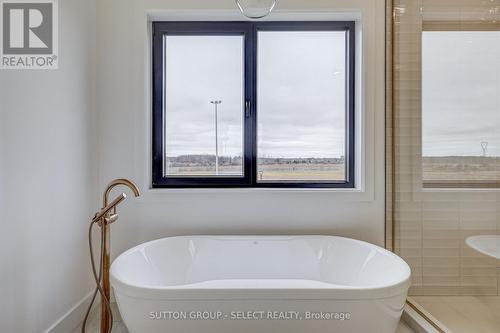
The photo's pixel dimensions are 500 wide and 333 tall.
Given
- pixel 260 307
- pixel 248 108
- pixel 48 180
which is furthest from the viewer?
pixel 248 108

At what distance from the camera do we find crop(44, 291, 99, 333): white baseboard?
1.67 metres

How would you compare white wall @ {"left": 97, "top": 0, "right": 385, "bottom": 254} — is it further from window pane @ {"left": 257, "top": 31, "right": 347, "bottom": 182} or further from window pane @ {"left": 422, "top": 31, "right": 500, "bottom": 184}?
window pane @ {"left": 422, "top": 31, "right": 500, "bottom": 184}

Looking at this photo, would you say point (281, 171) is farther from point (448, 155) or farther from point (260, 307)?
point (260, 307)

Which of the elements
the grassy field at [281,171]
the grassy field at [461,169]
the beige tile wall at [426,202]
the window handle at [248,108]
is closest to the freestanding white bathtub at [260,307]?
the beige tile wall at [426,202]

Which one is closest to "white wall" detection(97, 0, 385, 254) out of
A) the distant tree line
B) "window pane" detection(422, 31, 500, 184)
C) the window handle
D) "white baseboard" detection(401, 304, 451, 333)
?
the distant tree line

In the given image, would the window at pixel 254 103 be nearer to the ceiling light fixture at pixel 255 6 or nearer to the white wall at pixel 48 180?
the white wall at pixel 48 180

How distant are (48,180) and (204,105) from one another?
3.69 feet

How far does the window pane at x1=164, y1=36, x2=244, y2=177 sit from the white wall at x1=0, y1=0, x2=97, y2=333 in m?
0.55

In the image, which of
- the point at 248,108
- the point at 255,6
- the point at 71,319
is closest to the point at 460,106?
the point at 255,6

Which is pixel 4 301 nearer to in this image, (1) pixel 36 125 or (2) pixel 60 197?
(2) pixel 60 197

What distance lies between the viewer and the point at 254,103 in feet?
7.36

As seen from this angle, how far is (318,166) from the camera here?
2301 millimetres

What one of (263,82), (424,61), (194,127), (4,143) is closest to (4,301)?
(4,143)

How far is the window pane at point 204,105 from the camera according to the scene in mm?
2264
